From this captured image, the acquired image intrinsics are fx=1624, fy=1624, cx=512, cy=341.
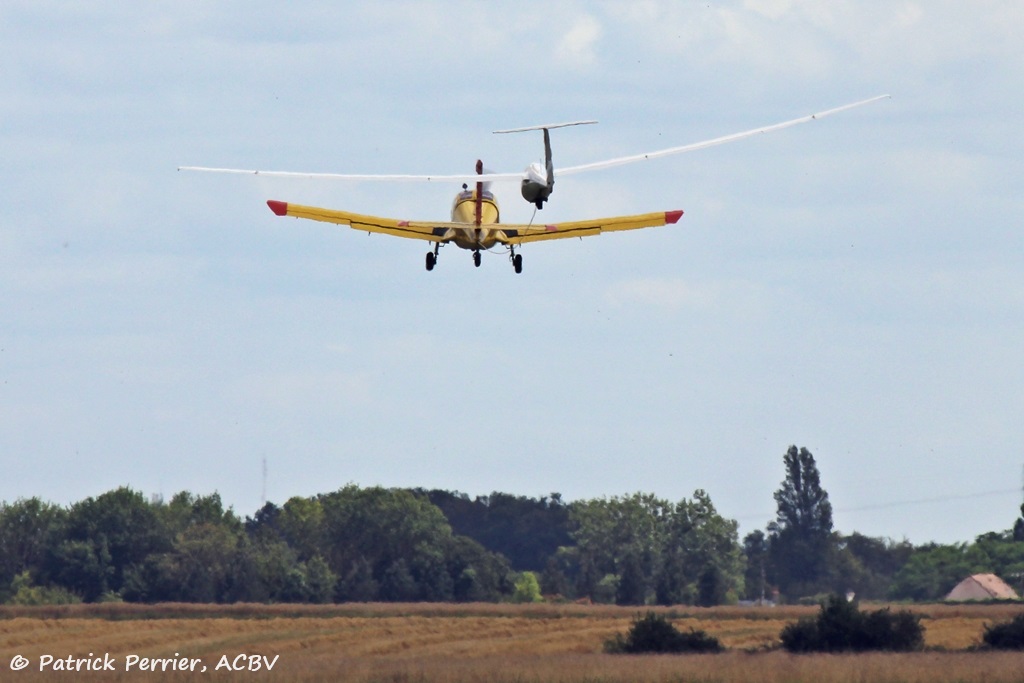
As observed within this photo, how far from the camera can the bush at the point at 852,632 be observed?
60031 millimetres

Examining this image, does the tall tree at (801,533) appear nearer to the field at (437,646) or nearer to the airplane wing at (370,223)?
the field at (437,646)

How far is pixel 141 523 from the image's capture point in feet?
340

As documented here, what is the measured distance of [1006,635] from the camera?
5947cm

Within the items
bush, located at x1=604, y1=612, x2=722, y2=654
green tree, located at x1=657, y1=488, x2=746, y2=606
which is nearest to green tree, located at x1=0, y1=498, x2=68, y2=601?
green tree, located at x1=657, y1=488, x2=746, y2=606

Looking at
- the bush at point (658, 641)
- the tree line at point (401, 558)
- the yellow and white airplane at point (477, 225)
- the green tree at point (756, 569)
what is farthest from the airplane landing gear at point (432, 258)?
the green tree at point (756, 569)

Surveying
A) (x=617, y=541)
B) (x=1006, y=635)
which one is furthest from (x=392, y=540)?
(x=1006, y=635)

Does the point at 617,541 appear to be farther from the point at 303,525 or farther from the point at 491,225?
the point at 491,225

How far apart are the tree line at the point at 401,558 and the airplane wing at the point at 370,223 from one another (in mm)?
47201

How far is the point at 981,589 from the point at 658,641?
4166cm

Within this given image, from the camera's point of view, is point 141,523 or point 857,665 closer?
point 857,665

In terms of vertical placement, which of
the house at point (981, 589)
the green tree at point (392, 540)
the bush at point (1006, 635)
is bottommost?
the bush at point (1006, 635)

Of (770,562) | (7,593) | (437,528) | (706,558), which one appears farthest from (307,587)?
(770,562)

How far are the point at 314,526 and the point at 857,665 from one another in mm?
55431

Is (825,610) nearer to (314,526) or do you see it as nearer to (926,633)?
(926,633)
